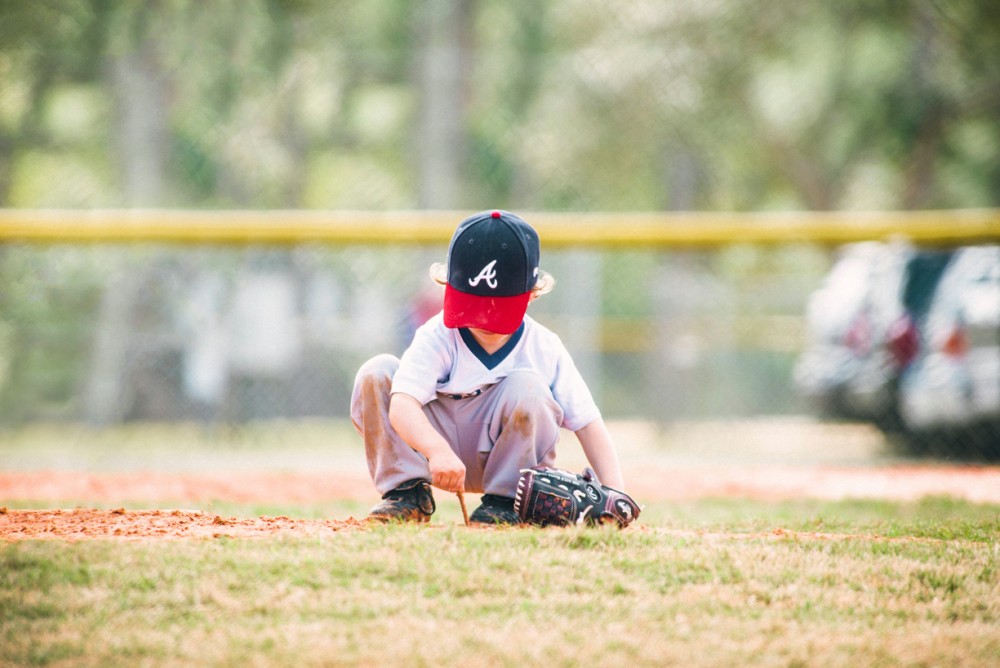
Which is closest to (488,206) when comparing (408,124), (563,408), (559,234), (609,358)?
(408,124)

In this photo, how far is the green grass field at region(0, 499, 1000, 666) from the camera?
7.46 ft

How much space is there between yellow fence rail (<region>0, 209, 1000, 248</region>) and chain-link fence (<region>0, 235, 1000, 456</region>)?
0.53 feet

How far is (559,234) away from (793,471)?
7.75 feet

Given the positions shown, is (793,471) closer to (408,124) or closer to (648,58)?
(648,58)

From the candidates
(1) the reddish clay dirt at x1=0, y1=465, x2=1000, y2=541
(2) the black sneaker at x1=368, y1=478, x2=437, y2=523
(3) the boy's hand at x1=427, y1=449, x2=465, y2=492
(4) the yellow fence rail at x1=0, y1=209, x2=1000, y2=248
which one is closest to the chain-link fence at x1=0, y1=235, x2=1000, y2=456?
(4) the yellow fence rail at x1=0, y1=209, x2=1000, y2=248

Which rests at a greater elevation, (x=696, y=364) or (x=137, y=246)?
(x=137, y=246)

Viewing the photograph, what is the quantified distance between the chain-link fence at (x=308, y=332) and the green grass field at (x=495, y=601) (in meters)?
5.15

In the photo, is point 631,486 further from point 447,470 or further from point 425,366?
point 447,470

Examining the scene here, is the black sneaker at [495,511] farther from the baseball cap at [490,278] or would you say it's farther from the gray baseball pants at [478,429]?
the baseball cap at [490,278]

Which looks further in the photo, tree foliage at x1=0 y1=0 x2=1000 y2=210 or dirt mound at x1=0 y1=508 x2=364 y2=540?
tree foliage at x1=0 y1=0 x2=1000 y2=210

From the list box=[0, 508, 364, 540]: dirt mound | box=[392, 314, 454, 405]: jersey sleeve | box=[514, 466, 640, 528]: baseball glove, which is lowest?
box=[0, 508, 364, 540]: dirt mound

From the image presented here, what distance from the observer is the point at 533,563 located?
2.77 metres

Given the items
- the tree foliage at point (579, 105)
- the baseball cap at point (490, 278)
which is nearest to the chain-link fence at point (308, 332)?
the baseball cap at point (490, 278)

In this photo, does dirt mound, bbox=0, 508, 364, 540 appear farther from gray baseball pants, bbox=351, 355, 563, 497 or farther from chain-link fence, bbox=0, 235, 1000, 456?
chain-link fence, bbox=0, 235, 1000, 456
